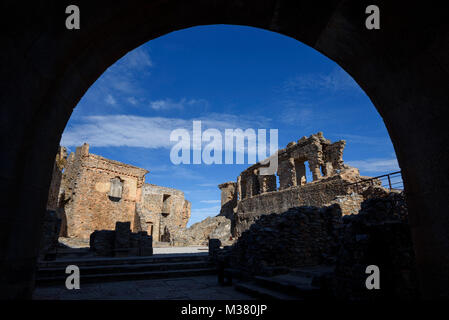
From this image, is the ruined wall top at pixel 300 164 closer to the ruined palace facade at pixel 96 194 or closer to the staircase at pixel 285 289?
the ruined palace facade at pixel 96 194

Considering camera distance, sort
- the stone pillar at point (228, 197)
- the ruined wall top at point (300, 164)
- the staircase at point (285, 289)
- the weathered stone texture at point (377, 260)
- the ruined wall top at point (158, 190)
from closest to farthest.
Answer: the weathered stone texture at point (377, 260), the staircase at point (285, 289), the ruined wall top at point (300, 164), the ruined wall top at point (158, 190), the stone pillar at point (228, 197)

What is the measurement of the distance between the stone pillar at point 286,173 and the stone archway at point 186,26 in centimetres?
2105

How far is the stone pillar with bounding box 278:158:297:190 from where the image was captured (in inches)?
897

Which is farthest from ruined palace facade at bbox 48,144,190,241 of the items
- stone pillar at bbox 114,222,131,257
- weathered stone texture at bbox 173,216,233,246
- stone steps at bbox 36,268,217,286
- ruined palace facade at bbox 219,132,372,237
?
stone steps at bbox 36,268,217,286

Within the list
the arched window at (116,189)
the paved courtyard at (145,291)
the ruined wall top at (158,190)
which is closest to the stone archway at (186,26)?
the paved courtyard at (145,291)

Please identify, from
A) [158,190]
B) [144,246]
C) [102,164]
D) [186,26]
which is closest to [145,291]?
[186,26]

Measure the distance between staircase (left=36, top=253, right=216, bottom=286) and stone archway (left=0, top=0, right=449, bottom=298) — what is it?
6.61 metres

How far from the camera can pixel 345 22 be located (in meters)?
2.09

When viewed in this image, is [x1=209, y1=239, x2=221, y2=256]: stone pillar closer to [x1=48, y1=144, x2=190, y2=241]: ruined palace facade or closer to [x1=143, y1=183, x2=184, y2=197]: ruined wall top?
[x1=48, y1=144, x2=190, y2=241]: ruined palace facade

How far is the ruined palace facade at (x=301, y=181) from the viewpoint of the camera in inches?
637

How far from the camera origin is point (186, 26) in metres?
2.37

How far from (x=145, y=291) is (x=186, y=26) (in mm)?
6037
